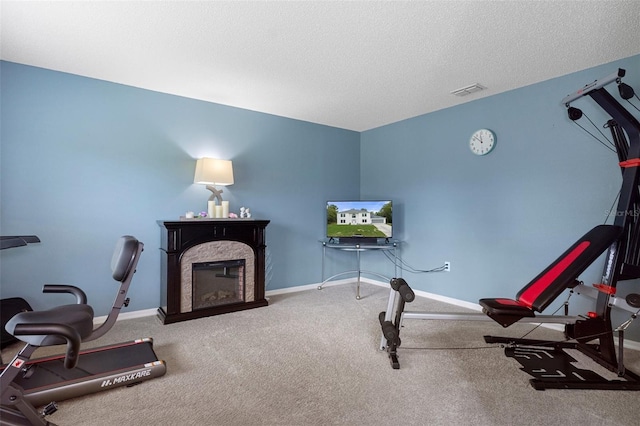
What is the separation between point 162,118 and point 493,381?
12.6 feet

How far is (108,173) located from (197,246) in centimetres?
113

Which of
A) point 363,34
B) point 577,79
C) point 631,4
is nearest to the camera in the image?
point 631,4

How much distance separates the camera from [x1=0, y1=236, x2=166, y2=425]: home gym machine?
5.04ft

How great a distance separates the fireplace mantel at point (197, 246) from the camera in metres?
3.25

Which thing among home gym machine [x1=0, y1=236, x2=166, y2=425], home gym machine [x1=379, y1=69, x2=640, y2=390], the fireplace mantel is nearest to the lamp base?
the fireplace mantel

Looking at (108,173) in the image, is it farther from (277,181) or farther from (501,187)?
(501,187)

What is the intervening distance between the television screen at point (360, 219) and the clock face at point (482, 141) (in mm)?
1220

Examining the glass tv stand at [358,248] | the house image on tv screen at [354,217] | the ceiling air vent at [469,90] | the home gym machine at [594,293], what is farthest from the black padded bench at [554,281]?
the house image on tv screen at [354,217]

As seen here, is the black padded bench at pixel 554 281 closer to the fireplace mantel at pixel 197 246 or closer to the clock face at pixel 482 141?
the clock face at pixel 482 141

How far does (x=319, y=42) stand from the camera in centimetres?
249

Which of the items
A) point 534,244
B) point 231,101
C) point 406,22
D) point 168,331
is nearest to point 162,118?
point 231,101

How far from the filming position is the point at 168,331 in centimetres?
300

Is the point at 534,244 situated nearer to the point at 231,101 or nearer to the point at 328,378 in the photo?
the point at 328,378

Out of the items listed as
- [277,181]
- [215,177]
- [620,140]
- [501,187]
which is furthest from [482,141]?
[215,177]
